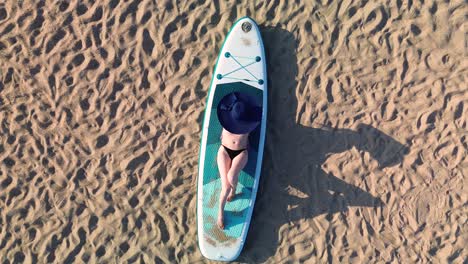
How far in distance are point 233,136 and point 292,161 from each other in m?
0.63

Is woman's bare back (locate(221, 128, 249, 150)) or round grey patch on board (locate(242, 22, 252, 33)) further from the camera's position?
round grey patch on board (locate(242, 22, 252, 33))

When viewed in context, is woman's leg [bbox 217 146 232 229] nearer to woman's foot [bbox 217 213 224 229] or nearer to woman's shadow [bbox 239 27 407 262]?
woman's foot [bbox 217 213 224 229]

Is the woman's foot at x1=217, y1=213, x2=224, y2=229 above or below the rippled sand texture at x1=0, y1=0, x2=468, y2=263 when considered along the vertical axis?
below

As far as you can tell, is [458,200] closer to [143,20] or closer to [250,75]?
→ [250,75]

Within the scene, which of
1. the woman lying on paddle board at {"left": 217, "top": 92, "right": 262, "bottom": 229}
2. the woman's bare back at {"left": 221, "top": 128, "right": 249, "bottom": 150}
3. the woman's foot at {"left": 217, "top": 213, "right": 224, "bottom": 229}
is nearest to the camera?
the woman lying on paddle board at {"left": 217, "top": 92, "right": 262, "bottom": 229}

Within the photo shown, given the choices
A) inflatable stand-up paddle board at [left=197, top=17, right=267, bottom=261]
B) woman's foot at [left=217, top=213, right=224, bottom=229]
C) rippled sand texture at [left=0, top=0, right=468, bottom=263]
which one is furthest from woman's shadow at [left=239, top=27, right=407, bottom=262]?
woman's foot at [left=217, top=213, right=224, bottom=229]

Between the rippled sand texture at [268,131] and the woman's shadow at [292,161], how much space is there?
1 cm

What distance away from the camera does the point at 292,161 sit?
445cm

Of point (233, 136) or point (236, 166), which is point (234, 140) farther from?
point (236, 166)

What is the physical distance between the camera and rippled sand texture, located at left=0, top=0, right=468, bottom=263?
14.5ft

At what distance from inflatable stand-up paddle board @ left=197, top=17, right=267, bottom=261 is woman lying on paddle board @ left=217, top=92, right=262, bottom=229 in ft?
0.29

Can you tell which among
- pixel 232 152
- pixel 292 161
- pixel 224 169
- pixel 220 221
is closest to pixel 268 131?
pixel 292 161

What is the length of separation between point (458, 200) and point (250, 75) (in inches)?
81.9

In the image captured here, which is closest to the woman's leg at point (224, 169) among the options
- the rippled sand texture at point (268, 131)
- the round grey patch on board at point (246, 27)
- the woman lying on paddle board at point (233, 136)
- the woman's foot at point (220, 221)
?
the woman lying on paddle board at point (233, 136)
